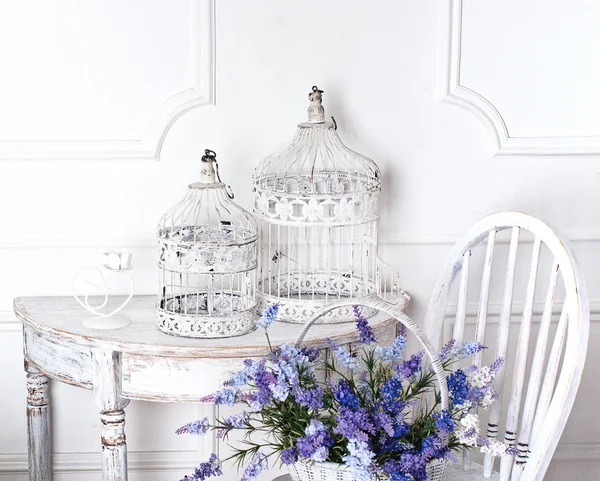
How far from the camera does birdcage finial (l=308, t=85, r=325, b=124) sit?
7.76 ft

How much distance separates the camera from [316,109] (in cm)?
237

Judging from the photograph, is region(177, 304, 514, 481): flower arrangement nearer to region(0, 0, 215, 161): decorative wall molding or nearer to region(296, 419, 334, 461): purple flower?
region(296, 419, 334, 461): purple flower

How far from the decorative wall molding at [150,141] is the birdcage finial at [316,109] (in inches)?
12.2

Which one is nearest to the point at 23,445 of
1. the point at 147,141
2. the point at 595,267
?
the point at 147,141

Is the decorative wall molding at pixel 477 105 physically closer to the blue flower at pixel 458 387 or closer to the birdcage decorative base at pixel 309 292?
the birdcage decorative base at pixel 309 292

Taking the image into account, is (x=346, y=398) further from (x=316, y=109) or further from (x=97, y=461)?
(x=97, y=461)

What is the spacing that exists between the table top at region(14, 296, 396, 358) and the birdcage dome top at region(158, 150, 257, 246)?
0.24 m

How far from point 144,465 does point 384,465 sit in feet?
4.06

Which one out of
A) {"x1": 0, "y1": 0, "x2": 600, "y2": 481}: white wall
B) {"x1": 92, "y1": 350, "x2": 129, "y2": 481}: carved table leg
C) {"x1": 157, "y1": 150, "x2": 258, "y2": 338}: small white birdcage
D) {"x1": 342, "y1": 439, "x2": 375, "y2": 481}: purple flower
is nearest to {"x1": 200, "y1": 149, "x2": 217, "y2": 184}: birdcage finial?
{"x1": 157, "y1": 150, "x2": 258, "y2": 338}: small white birdcage

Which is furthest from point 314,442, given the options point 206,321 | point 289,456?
point 206,321

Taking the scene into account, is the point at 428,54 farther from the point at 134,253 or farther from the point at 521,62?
the point at 134,253

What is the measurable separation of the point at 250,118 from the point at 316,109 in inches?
9.9

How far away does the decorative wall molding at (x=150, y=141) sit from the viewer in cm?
248

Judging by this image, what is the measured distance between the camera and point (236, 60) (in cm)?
250
